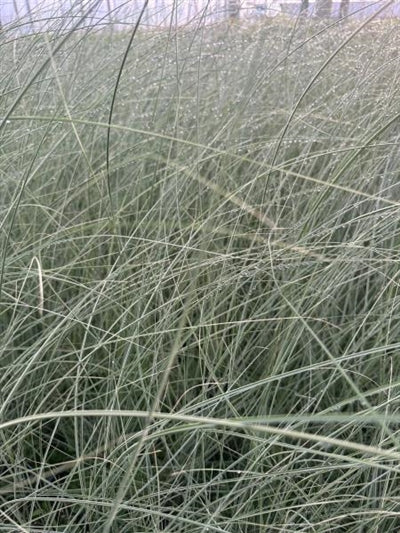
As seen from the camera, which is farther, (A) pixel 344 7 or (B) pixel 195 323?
(A) pixel 344 7

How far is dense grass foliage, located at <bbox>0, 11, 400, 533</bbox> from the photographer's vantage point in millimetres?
550

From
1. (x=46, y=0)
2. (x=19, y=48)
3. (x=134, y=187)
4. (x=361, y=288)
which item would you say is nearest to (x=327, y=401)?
(x=361, y=288)

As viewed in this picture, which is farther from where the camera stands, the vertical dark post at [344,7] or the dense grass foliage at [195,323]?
the vertical dark post at [344,7]

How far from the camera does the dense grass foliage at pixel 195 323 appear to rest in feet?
1.81

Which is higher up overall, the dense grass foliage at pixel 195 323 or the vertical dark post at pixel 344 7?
the vertical dark post at pixel 344 7

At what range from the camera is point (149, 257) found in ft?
2.41

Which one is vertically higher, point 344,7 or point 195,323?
point 344,7

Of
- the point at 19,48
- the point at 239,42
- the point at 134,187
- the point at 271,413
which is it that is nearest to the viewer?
the point at 271,413

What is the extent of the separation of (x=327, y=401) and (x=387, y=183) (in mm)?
346

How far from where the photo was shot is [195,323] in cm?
75

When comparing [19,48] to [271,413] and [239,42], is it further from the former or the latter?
[271,413]

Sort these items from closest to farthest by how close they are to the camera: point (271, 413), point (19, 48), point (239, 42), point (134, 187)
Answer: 1. point (271, 413)
2. point (134, 187)
3. point (19, 48)
4. point (239, 42)

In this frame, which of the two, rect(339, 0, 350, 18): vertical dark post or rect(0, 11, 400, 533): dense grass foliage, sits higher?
rect(339, 0, 350, 18): vertical dark post

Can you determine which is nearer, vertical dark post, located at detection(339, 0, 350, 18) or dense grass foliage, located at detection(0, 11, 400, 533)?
dense grass foliage, located at detection(0, 11, 400, 533)
